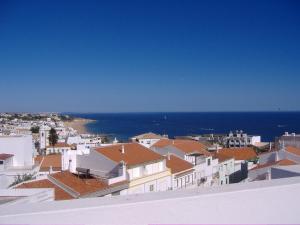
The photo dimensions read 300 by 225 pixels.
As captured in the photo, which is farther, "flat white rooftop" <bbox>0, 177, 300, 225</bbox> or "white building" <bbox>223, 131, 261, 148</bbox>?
"white building" <bbox>223, 131, 261, 148</bbox>

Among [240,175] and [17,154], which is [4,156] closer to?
[17,154]

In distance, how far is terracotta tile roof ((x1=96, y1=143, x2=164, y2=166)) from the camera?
19.0 meters

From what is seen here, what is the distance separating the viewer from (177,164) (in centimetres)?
2398

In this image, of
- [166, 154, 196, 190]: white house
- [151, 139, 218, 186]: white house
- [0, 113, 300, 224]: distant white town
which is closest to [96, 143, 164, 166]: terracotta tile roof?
[0, 113, 300, 224]: distant white town

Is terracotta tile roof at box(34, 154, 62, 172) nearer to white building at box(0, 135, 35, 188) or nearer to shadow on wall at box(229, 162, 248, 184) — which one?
white building at box(0, 135, 35, 188)

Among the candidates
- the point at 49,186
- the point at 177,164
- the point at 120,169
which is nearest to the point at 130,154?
the point at 120,169

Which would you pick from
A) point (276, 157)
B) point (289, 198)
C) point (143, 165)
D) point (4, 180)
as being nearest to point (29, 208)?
point (289, 198)

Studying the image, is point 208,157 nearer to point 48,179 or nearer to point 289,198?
point 48,179

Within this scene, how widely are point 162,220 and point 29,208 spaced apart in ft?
3.64

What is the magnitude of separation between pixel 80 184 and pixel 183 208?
1223cm

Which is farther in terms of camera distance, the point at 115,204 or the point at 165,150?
the point at 165,150

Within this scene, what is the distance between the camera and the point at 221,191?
3.50 metres

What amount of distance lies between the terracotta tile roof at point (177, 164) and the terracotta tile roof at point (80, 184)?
752 cm

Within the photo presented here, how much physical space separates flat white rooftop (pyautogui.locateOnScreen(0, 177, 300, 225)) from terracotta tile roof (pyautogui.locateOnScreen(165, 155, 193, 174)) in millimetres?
18736
